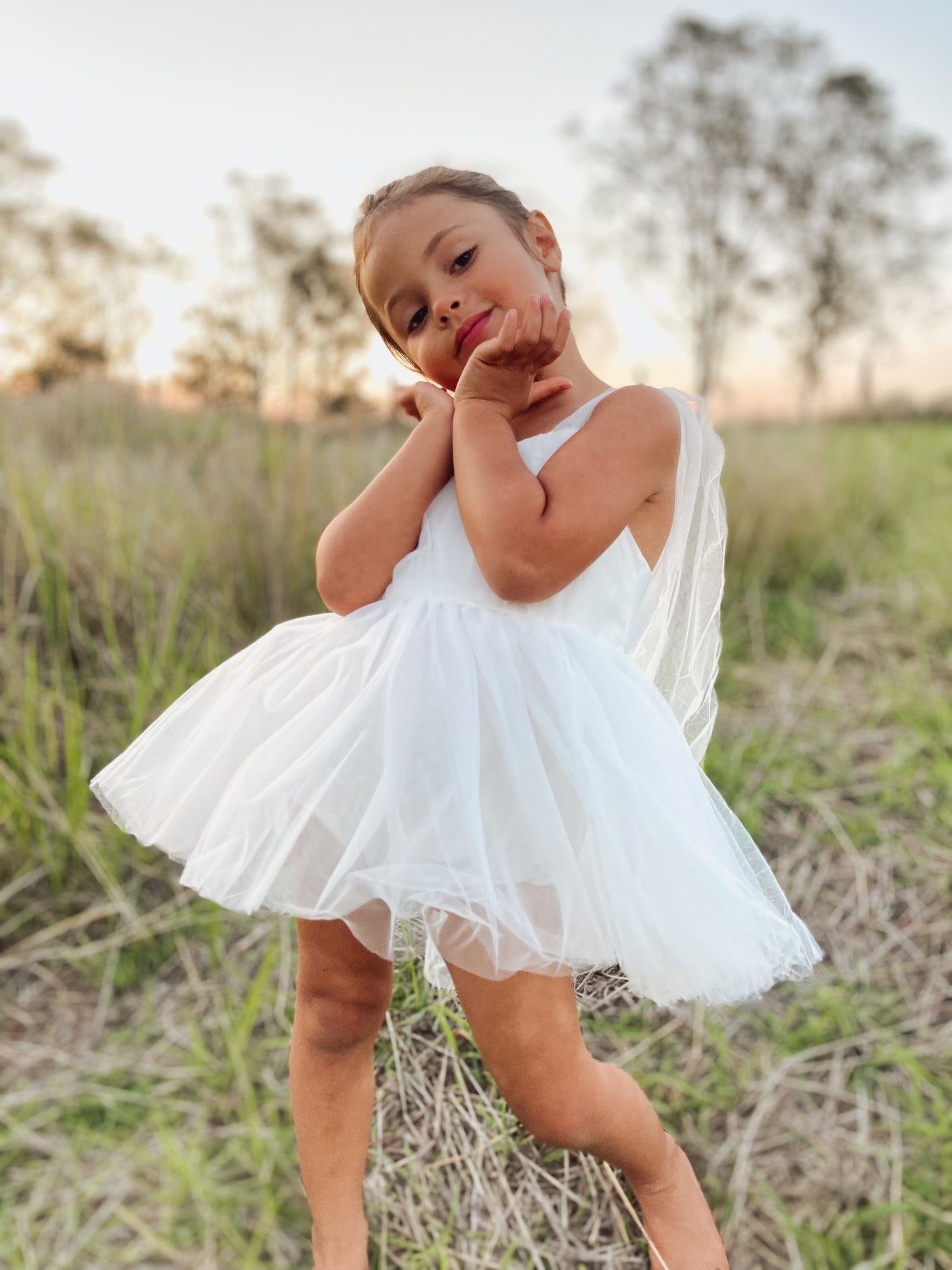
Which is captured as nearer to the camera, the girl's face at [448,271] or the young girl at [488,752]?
the young girl at [488,752]

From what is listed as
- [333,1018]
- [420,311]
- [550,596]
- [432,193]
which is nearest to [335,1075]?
[333,1018]

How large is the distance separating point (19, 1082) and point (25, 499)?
69.9 inches

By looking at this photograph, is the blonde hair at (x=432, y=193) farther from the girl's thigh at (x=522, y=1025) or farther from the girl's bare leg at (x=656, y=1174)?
the girl's bare leg at (x=656, y=1174)

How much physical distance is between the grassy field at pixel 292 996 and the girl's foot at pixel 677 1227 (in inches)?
6.7

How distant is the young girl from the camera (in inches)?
40.2

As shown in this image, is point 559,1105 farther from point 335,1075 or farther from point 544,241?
point 544,241

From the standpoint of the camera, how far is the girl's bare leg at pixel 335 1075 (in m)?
1.21

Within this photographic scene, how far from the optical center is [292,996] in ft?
7.32

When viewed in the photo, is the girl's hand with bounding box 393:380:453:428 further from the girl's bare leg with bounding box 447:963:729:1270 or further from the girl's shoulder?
the girl's bare leg with bounding box 447:963:729:1270

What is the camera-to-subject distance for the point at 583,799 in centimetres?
103

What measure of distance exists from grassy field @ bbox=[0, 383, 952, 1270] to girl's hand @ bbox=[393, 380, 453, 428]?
709mm

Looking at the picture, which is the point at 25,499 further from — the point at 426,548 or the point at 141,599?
the point at 426,548

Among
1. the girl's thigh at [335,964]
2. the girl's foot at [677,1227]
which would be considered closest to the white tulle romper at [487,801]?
the girl's thigh at [335,964]

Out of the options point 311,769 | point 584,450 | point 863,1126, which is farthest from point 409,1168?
point 584,450
